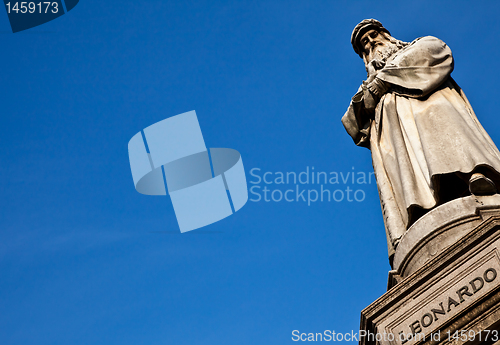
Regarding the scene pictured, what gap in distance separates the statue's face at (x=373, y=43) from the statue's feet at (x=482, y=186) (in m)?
4.49

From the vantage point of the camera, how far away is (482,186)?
701 centimetres

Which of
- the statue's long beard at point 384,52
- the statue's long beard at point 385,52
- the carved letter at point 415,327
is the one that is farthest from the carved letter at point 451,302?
the statue's long beard at point 385,52

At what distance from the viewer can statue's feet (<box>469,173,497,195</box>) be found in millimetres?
7008

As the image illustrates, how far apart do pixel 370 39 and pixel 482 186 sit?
5099 mm

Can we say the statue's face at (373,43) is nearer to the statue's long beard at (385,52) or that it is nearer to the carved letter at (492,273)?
the statue's long beard at (385,52)

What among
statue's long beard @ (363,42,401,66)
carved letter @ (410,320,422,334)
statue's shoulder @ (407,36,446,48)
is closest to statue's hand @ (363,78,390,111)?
statue's long beard @ (363,42,401,66)

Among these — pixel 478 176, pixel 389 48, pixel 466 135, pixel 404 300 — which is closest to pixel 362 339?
pixel 404 300

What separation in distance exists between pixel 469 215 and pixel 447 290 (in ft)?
4.10

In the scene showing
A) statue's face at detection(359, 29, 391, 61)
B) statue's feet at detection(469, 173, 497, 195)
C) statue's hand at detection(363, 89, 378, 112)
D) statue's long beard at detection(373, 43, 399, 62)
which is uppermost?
statue's face at detection(359, 29, 391, 61)

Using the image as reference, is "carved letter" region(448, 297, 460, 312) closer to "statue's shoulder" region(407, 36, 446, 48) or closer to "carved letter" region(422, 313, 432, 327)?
"carved letter" region(422, 313, 432, 327)

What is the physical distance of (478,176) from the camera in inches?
281

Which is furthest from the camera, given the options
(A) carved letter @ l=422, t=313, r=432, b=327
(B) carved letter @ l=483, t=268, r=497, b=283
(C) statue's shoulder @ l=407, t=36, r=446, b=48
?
(C) statue's shoulder @ l=407, t=36, r=446, b=48

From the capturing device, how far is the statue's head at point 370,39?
36.0 ft

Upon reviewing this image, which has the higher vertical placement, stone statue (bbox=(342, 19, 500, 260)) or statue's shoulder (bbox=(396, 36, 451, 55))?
statue's shoulder (bbox=(396, 36, 451, 55))
